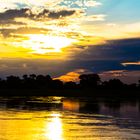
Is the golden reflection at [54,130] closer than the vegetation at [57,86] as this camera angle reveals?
Yes

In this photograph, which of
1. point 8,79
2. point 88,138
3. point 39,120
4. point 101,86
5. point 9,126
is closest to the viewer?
point 88,138

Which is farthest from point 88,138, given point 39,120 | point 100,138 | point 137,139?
point 39,120

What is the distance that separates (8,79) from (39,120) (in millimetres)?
127078

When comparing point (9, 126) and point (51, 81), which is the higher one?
point (51, 81)

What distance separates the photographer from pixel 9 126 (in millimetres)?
30453

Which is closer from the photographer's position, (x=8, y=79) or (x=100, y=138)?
(x=100, y=138)

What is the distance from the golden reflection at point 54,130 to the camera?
2623cm

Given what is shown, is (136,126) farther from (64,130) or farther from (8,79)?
(8,79)

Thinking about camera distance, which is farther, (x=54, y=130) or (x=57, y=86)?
(x=57, y=86)

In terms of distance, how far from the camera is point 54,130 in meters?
29.4

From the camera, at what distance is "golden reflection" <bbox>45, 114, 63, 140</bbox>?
26.2 m

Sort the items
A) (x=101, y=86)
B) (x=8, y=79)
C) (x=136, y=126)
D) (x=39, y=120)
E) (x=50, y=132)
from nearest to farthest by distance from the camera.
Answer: (x=50, y=132) → (x=136, y=126) → (x=39, y=120) → (x=101, y=86) → (x=8, y=79)

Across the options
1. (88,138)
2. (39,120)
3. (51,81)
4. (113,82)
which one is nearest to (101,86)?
(113,82)

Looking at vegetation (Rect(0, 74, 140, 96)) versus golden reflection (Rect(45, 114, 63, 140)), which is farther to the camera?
vegetation (Rect(0, 74, 140, 96))
